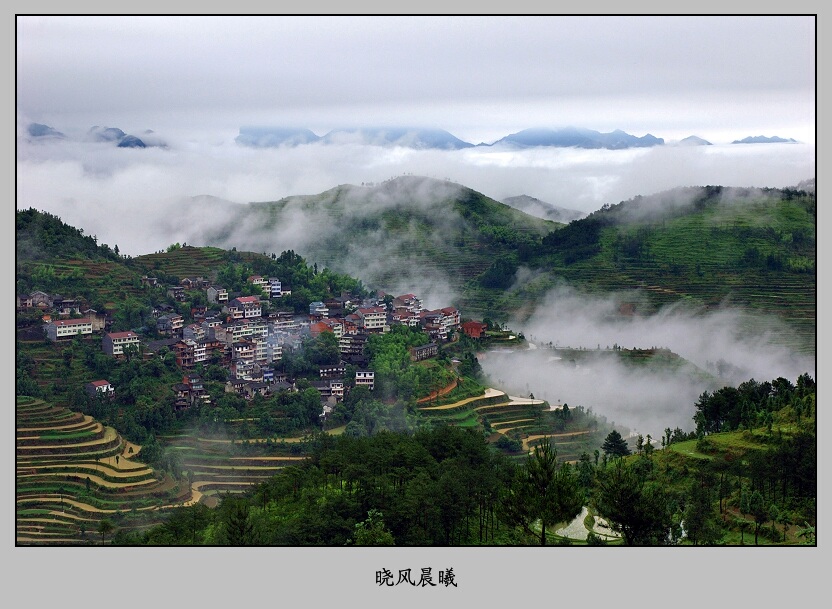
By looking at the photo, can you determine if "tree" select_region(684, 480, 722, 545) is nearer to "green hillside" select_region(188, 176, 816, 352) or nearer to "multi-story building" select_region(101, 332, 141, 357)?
"green hillside" select_region(188, 176, 816, 352)

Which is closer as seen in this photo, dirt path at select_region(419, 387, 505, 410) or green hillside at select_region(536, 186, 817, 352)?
→ dirt path at select_region(419, 387, 505, 410)

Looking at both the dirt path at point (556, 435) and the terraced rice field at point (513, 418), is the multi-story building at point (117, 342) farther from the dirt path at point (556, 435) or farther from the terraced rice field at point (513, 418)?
the dirt path at point (556, 435)

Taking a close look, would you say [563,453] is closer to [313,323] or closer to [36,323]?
[313,323]

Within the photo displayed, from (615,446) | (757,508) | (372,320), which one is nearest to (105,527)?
(615,446)

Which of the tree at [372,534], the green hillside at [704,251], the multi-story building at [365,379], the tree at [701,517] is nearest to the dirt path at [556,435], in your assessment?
the multi-story building at [365,379]

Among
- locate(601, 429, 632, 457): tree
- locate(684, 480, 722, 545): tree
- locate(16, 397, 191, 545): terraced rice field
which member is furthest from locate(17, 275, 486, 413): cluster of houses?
locate(684, 480, 722, 545): tree

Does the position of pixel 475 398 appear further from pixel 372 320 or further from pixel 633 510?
pixel 633 510

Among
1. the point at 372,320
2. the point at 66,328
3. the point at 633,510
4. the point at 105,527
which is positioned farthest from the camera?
the point at 372,320
